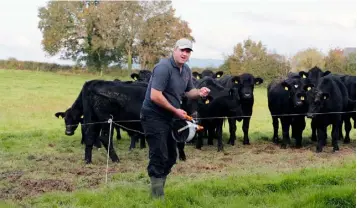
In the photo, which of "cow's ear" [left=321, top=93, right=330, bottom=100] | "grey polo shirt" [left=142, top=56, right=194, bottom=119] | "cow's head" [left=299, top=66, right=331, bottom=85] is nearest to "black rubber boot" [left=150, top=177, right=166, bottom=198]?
"grey polo shirt" [left=142, top=56, right=194, bottom=119]

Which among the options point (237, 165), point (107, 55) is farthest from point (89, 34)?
point (237, 165)

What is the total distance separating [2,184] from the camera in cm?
844

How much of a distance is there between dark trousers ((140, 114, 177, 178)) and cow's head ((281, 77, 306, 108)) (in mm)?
7110

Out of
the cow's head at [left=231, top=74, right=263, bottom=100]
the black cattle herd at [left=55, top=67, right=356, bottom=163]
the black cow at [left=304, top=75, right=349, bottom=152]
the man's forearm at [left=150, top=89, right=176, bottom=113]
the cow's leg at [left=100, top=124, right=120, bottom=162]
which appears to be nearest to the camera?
the man's forearm at [left=150, top=89, right=176, bottom=113]

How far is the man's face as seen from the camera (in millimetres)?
6570

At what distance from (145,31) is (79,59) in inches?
426

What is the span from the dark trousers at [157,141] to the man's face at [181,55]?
0.82 meters

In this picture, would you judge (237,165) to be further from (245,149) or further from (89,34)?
(89,34)

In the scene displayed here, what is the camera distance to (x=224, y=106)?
13.4m

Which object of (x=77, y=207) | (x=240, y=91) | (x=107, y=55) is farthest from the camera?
(x=107, y=55)

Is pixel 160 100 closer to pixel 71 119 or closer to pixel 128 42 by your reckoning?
pixel 71 119

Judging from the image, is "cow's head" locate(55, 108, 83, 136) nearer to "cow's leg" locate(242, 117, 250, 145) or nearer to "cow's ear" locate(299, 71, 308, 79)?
"cow's leg" locate(242, 117, 250, 145)

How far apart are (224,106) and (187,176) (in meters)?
4.70

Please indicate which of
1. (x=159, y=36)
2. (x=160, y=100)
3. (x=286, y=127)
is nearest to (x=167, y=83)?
(x=160, y=100)
